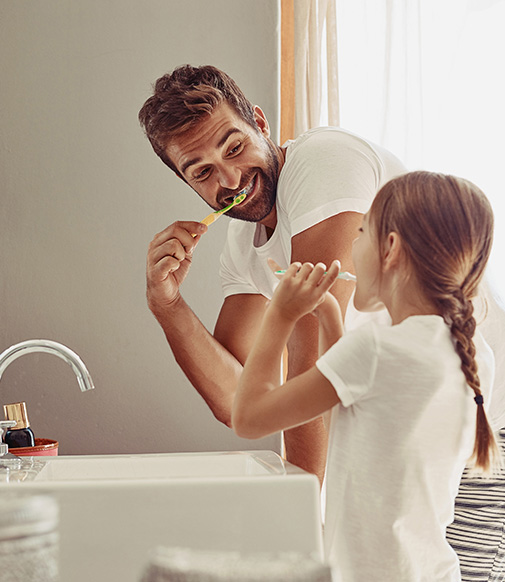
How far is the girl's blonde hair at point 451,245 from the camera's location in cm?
62

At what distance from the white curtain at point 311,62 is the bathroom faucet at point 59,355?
2.45 feet

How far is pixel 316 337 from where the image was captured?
2.68 feet

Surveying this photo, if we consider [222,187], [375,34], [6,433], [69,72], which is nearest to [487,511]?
[222,187]

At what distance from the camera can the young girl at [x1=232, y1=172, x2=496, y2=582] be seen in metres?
0.59

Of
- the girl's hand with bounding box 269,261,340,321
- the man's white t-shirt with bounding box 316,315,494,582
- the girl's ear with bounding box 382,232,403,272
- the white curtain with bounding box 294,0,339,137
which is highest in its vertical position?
the white curtain with bounding box 294,0,339,137

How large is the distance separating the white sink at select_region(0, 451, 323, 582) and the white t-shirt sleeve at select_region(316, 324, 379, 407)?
126mm

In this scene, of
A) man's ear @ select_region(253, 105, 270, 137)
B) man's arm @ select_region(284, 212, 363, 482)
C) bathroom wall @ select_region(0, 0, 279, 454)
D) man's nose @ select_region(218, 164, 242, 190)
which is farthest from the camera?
bathroom wall @ select_region(0, 0, 279, 454)

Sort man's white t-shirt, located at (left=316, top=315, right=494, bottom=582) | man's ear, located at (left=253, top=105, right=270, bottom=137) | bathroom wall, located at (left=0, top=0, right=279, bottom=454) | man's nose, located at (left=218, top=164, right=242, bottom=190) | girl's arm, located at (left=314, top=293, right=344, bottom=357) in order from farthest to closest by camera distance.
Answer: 1. bathroom wall, located at (left=0, top=0, right=279, bottom=454)
2. man's ear, located at (left=253, top=105, right=270, bottom=137)
3. man's nose, located at (left=218, top=164, right=242, bottom=190)
4. girl's arm, located at (left=314, top=293, right=344, bottom=357)
5. man's white t-shirt, located at (left=316, top=315, right=494, bottom=582)

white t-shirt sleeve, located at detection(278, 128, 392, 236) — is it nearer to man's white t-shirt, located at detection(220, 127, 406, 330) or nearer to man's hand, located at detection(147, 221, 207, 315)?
man's white t-shirt, located at detection(220, 127, 406, 330)

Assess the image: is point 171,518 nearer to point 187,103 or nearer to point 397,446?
point 397,446

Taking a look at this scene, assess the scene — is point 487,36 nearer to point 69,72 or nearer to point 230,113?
point 230,113

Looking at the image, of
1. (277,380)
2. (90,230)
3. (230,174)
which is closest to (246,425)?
(277,380)

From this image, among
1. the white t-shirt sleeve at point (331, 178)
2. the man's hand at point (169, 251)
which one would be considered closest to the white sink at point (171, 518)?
the white t-shirt sleeve at point (331, 178)

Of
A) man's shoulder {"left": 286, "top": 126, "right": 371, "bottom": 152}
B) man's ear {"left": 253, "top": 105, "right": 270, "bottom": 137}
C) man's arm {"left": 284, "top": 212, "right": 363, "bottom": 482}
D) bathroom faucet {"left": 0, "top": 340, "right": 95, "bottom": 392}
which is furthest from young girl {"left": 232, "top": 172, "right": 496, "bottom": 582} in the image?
man's ear {"left": 253, "top": 105, "right": 270, "bottom": 137}
